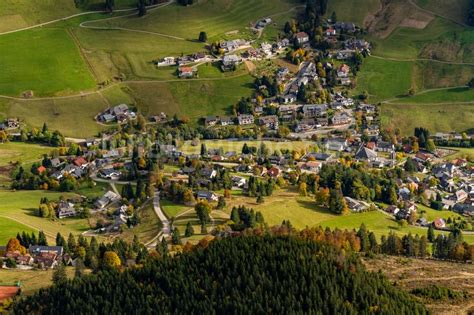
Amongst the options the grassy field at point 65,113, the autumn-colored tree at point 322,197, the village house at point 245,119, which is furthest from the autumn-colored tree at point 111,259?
the village house at point 245,119

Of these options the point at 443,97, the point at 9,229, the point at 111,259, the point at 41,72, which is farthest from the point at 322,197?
the point at 41,72

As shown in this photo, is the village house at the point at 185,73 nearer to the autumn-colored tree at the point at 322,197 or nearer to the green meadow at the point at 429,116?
the green meadow at the point at 429,116

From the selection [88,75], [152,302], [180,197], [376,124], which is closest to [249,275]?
[152,302]

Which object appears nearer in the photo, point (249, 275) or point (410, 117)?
point (249, 275)

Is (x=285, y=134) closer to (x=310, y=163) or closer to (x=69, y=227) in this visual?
(x=310, y=163)

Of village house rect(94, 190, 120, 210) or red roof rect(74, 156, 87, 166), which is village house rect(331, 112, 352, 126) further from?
village house rect(94, 190, 120, 210)

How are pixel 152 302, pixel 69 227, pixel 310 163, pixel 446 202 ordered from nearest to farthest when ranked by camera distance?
pixel 152 302, pixel 69 227, pixel 446 202, pixel 310 163

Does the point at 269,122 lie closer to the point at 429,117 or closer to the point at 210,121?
the point at 210,121
